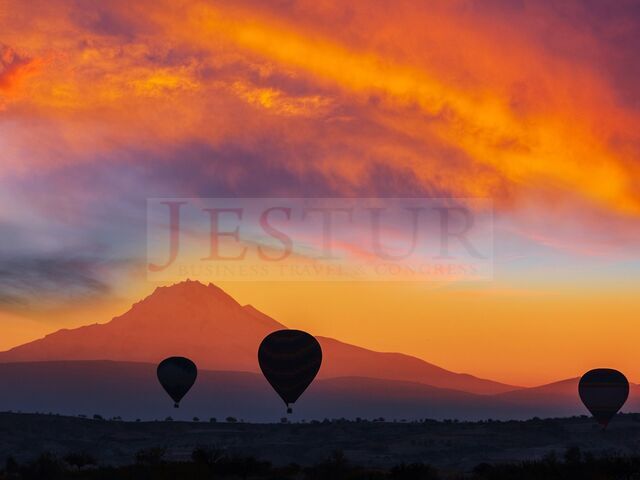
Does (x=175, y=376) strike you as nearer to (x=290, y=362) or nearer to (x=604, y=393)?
(x=290, y=362)

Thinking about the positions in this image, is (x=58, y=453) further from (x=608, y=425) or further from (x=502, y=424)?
(x=608, y=425)

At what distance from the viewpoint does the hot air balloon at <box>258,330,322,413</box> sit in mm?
113312

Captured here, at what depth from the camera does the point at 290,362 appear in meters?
114

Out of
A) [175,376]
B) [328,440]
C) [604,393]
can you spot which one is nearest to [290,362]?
[328,440]

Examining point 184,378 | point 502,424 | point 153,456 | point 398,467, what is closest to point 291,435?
point 184,378

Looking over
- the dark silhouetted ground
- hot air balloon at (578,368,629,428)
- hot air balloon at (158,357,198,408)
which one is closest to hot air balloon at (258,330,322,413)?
the dark silhouetted ground

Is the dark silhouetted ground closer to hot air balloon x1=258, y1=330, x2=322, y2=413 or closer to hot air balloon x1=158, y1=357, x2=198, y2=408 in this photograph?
hot air balloon x1=158, y1=357, x2=198, y2=408

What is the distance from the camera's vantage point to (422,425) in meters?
143

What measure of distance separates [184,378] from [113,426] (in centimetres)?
1080

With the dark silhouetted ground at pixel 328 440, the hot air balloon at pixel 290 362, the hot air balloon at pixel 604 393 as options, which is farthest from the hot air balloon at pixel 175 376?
the hot air balloon at pixel 604 393

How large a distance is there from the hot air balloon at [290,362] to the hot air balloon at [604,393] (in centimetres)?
3355

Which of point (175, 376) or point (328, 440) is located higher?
point (175, 376)

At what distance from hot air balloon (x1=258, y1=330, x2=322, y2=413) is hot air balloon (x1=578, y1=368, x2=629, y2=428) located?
1321 inches

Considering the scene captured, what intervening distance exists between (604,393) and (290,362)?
3780cm
